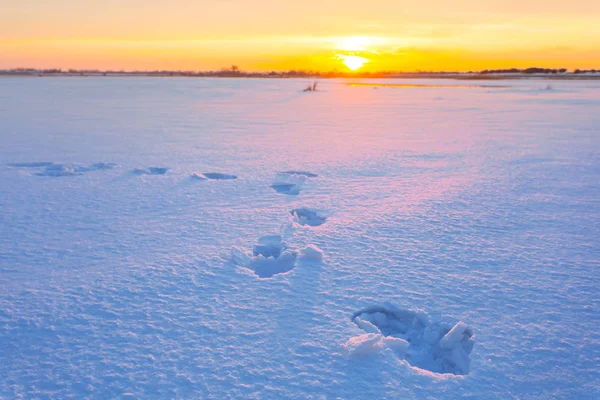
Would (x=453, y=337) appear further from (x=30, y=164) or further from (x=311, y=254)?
(x=30, y=164)

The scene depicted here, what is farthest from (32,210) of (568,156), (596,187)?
(568,156)

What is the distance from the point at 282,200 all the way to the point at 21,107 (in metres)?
10.1

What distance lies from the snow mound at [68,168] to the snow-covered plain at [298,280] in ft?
0.08

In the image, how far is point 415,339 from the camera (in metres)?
1.80

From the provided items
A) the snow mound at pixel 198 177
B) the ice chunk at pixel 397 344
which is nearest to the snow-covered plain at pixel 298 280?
the ice chunk at pixel 397 344

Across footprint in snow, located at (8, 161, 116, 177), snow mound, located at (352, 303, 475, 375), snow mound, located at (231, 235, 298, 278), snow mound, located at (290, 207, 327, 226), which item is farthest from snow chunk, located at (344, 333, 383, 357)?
footprint in snow, located at (8, 161, 116, 177)

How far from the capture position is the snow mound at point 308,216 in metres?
3.01

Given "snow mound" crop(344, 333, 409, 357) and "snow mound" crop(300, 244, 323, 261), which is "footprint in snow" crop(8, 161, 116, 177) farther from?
"snow mound" crop(344, 333, 409, 357)

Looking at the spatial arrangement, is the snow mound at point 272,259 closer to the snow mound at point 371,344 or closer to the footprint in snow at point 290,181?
the snow mound at point 371,344

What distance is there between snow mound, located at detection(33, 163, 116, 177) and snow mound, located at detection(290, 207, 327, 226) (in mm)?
2351

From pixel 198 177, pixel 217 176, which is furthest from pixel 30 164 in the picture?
pixel 217 176

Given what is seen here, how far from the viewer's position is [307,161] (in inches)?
193

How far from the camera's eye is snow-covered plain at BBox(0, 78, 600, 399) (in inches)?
59.7

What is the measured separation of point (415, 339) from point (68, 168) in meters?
3.86
